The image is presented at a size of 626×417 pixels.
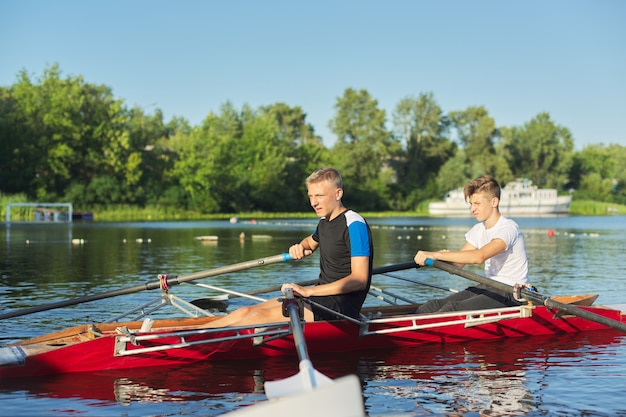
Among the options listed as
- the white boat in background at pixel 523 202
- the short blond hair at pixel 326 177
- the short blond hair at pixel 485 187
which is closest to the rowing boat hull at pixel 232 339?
the short blond hair at pixel 485 187

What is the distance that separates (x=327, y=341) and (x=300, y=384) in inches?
132

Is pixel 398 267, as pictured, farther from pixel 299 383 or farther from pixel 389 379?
pixel 299 383

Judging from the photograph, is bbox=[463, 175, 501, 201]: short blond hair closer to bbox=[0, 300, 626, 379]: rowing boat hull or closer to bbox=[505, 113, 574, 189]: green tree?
bbox=[0, 300, 626, 379]: rowing boat hull

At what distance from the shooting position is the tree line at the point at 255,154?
62031 millimetres

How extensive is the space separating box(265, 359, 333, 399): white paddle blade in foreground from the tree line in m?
58.2

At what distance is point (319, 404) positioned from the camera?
477 centimetres

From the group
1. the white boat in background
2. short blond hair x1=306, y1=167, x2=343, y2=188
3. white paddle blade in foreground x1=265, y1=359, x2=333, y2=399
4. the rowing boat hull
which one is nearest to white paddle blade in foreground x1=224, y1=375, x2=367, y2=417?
white paddle blade in foreground x1=265, y1=359, x2=333, y2=399

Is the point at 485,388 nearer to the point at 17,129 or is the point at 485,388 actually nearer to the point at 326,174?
the point at 326,174

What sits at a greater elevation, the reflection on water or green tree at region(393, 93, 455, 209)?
green tree at region(393, 93, 455, 209)

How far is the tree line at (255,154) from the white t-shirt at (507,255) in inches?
2186

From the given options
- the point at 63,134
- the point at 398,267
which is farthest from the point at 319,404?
the point at 63,134

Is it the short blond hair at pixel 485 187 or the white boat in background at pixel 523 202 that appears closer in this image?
the short blond hair at pixel 485 187

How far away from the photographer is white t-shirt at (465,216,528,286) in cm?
880

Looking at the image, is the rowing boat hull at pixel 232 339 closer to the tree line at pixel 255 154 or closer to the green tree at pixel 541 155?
the tree line at pixel 255 154
